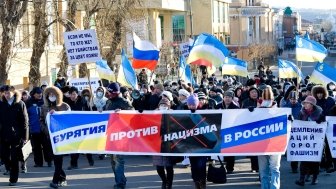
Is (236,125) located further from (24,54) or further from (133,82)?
(24,54)

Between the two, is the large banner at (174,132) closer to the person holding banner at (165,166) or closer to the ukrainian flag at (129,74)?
the person holding banner at (165,166)

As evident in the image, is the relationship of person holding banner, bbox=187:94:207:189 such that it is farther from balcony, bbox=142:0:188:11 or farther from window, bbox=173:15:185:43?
window, bbox=173:15:185:43

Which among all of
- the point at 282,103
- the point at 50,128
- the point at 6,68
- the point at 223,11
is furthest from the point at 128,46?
the point at 223,11

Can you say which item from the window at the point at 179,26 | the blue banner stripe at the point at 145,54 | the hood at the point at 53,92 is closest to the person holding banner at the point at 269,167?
the hood at the point at 53,92

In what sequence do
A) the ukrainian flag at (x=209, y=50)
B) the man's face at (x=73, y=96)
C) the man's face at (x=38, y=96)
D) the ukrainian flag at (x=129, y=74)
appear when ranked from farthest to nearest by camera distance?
the ukrainian flag at (x=209, y=50), the ukrainian flag at (x=129, y=74), the man's face at (x=73, y=96), the man's face at (x=38, y=96)

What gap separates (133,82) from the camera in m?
19.8

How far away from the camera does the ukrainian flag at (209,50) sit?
20.5 meters

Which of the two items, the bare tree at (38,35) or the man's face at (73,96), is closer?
the man's face at (73,96)

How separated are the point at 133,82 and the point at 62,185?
665 centimetres

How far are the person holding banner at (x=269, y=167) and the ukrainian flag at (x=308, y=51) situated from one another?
7.05m

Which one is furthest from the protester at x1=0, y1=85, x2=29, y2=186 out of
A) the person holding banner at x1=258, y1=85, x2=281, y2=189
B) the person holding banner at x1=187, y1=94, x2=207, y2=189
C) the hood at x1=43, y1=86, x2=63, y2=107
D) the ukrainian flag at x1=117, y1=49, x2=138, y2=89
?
the ukrainian flag at x1=117, y1=49, x2=138, y2=89

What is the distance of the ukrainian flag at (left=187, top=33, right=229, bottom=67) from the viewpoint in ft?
67.3

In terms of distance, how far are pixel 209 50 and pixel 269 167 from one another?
9.38 m

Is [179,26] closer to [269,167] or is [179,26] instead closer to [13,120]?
[13,120]
